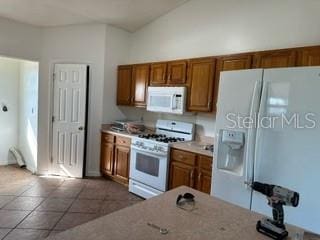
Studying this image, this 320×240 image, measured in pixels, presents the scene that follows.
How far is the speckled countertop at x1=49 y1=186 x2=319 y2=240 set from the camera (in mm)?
1012

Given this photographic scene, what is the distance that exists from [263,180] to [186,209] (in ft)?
3.66

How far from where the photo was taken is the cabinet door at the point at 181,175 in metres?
3.08

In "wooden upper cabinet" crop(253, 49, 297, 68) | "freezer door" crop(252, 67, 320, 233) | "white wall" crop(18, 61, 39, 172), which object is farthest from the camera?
"white wall" crop(18, 61, 39, 172)

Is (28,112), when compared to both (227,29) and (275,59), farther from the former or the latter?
(275,59)

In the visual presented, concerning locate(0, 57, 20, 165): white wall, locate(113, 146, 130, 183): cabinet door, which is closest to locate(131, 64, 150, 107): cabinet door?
locate(113, 146, 130, 183): cabinet door

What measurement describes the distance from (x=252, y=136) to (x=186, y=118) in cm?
179

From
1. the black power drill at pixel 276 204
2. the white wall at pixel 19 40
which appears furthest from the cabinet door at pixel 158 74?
the black power drill at pixel 276 204

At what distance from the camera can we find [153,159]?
137 inches

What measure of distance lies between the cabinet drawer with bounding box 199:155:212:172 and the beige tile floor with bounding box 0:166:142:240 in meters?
1.25

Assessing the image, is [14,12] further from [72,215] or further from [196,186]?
[196,186]

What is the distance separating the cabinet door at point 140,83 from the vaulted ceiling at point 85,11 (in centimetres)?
84

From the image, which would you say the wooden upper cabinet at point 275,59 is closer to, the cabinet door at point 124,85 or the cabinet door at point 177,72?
the cabinet door at point 177,72

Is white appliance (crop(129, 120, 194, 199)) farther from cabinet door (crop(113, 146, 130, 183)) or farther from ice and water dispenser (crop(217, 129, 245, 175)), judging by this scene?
ice and water dispenser (crop(217, 129, 245, 175))

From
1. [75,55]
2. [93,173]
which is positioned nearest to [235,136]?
[93,173]
